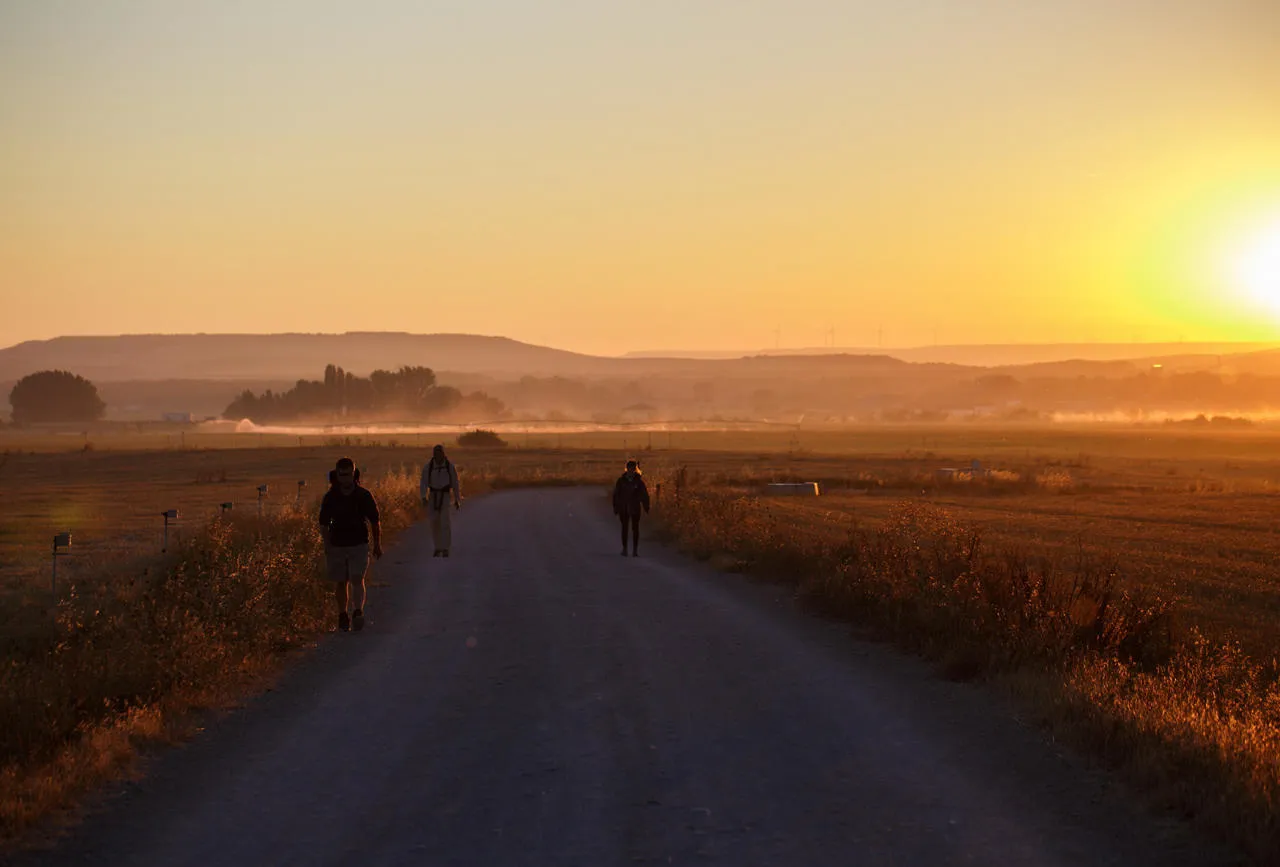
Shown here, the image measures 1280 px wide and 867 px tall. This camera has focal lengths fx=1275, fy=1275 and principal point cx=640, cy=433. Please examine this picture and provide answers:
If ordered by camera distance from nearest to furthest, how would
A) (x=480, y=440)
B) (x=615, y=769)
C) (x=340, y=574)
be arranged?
(x=615, y=769) → (x=340, y=574) → (x=480, y=440)

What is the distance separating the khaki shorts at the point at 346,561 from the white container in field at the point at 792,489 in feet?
125

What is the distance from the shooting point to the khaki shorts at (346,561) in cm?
1536

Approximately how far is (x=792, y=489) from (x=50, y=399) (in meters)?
157

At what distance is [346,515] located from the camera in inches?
602

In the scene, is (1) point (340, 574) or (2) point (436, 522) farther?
(2) point (436, 522)

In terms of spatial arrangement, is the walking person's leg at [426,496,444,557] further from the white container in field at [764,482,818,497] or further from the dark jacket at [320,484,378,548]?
the white container in field at [764,482,818,497]

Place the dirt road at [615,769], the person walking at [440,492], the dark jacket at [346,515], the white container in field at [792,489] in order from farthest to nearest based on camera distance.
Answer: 1. the white container in field at [792,489]
2. the person walking at [440,492]
3. the dark jacket at [346,515]
4. the dirt road at [615,769]

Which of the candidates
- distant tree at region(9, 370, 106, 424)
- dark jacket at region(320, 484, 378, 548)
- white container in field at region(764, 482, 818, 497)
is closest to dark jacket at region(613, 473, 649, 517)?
dark jacket at region(320, 484, 378, 548)

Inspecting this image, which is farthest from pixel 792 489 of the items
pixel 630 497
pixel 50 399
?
pixel 50 399

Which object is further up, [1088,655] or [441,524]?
[441,524]

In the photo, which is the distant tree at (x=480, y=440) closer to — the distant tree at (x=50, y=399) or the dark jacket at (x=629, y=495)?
the dark jacket at (x=629, y=495)

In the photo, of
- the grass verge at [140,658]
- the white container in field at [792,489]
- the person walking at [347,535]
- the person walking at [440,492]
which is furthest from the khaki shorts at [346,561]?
the white container in field at [792,489]

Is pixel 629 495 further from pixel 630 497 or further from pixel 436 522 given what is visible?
pixel 436 522

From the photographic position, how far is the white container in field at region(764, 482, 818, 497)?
53.4 meters
